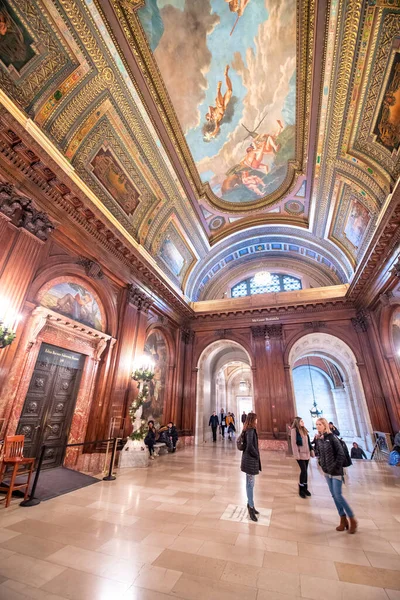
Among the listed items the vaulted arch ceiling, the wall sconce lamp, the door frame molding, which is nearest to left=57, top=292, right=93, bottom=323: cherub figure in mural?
the door frame molding

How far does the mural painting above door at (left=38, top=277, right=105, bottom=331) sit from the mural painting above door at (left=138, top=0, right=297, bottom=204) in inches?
264

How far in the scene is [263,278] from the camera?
52.2 ft

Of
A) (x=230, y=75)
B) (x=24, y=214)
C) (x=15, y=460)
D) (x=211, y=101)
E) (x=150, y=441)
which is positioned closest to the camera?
(x=15, y=460)

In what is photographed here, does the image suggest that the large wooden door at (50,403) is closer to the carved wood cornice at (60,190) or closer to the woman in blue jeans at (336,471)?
the carved wood cornice at (60,190)

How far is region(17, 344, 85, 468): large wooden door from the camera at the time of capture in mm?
6230

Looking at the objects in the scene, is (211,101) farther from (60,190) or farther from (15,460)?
(15,460)

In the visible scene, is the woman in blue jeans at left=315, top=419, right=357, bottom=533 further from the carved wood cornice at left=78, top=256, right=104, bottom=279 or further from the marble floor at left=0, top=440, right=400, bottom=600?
the carved wood cornice at left=78, top=256, right=104, bottom=279

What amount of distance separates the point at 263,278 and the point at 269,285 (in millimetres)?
575

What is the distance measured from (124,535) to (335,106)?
11299mm

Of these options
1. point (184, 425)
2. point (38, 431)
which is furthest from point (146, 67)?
point (184, 425)

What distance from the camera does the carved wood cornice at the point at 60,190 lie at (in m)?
5.72

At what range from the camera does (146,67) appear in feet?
24.0

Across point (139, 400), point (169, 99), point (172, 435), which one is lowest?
point (172, 435)

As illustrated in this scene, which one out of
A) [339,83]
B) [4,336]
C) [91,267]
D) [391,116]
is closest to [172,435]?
[91,267]
